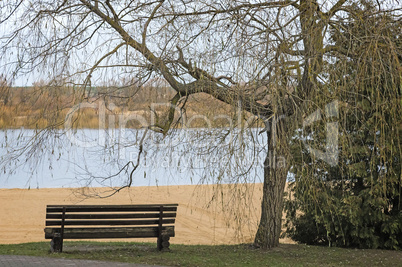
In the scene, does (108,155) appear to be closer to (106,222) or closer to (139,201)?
(106,222)

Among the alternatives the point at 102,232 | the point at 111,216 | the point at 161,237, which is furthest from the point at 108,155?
the point at 161,237

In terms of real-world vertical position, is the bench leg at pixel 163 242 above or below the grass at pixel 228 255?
above

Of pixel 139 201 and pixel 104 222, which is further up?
pixel 104 222

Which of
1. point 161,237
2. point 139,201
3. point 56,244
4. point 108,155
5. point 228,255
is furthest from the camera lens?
point 139,201

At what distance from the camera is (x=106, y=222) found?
332 inches

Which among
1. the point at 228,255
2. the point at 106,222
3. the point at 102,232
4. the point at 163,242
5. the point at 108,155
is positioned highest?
the point at 108,155

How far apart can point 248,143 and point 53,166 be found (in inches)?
107

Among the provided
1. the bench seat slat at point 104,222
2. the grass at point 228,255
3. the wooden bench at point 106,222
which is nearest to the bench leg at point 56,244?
the wooden bench at point 106,222

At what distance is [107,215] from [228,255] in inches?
80.1

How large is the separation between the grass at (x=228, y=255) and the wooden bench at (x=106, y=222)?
0.93 ft

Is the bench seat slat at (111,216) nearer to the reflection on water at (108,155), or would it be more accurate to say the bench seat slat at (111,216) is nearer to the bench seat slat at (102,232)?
the bench seat slat at (102,232)

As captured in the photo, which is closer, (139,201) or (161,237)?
(161,237)

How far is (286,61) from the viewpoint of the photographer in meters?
5.92

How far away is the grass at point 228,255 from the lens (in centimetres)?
785
